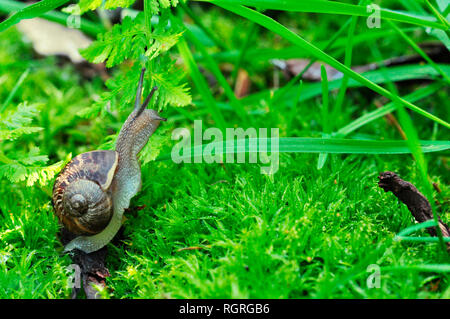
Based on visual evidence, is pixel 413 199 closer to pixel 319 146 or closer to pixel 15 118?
pixel 319 146

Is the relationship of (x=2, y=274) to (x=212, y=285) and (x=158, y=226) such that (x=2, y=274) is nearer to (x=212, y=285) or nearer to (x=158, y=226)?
(x=158, y=226)

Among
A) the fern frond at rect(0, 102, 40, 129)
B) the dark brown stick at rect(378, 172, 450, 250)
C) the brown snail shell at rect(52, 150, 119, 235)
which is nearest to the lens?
the dark brown stick at rect(378, 172, 450, 250)

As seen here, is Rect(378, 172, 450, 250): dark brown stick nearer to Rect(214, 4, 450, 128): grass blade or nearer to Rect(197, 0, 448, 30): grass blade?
Rect(214, 4, 450, 128): grass blade

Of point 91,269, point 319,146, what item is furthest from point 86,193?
point 319,146

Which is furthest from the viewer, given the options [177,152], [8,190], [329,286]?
[8,190]

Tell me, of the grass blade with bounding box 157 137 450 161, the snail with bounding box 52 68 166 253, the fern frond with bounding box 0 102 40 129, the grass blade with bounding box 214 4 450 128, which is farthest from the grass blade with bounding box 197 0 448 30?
the fern frond with bounding box 0 102 40 129

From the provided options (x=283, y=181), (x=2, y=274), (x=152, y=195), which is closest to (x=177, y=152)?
(x=152, y=195)

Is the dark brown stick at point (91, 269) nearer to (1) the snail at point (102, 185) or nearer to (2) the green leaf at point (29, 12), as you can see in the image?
(1) the snail at point (102, 185)

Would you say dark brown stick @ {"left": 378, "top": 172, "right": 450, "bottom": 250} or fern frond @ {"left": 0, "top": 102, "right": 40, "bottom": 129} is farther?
fern frond @ {"left": 0, "top": 102, "right": 40, "bottom": 129}
